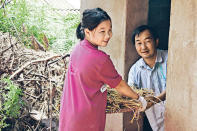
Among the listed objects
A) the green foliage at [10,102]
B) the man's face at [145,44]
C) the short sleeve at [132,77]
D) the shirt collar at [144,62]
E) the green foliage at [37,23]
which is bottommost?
the green foliage at [10,102]

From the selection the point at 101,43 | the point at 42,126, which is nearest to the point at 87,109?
the point at 101,43

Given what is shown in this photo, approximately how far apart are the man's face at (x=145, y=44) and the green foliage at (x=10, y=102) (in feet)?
5.94

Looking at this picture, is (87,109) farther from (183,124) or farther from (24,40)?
(24,40)

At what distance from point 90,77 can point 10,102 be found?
76.6 inches

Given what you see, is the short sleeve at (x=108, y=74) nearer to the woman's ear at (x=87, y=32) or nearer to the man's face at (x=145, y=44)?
the woman's ear at (x=87, y=32)

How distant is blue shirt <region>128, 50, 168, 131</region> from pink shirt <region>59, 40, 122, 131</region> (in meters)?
1.07

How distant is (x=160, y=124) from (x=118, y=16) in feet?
4.94

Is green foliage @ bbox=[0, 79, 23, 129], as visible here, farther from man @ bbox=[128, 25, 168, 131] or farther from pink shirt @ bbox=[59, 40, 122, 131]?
man @ bbox=[128, 25, 168, 131]

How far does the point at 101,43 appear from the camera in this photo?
218cm

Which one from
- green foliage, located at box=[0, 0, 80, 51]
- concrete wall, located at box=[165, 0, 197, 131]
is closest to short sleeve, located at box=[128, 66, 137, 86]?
concrete wall, located at box=[165, 0, 197, 131]

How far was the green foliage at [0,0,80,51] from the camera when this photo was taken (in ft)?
19.8

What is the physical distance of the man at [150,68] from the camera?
3158 mm

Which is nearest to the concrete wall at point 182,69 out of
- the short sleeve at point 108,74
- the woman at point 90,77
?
the woman at point 90,77

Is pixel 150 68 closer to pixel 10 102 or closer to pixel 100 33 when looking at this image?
pixel 100 33
